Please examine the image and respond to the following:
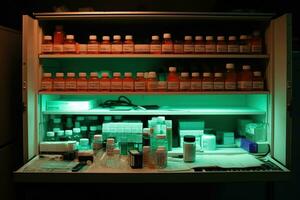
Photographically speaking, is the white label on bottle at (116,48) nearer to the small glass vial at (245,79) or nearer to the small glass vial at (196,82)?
the small glass vial at (196,82)

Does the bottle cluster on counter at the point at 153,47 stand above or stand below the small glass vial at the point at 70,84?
above

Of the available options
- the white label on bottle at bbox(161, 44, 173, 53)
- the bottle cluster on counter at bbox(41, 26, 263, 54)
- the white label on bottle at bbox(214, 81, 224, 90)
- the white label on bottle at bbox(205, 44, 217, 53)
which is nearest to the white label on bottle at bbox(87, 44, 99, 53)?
the bottle cluster on counter at bbox(41, 26, 263, 54)

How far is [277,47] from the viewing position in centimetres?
229

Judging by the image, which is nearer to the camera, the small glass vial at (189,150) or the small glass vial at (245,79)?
the small glass vial at (189,150)

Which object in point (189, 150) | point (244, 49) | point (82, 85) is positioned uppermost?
point (244, 49)

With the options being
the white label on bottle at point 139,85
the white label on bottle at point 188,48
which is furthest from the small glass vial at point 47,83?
the white label on bottle at point 188,48

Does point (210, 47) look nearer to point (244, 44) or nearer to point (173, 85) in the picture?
point (244, 44)

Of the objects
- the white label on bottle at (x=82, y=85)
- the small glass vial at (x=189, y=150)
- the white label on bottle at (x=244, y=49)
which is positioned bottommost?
the small glass vial at (x=189, y=150)

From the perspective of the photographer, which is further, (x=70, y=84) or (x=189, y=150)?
(x=70, y=84)

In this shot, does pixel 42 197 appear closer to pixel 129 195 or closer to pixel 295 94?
pixel 129 195

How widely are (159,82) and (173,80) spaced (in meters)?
0.10

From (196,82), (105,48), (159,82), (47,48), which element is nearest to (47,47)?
(47,48)

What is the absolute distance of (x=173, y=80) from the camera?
242 cm

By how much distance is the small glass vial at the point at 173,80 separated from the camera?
240 cm
